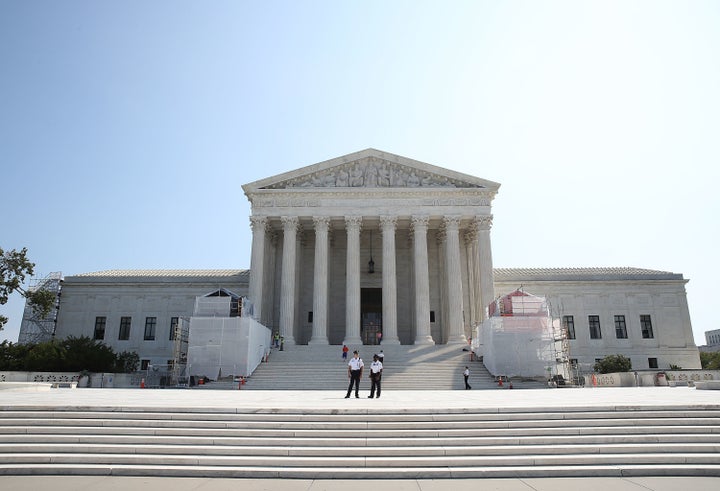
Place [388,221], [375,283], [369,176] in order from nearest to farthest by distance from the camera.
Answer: [388,221] → [369,176] → [375,283]

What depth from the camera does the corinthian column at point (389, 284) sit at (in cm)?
4278

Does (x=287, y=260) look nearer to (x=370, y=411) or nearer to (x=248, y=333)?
(x=248, y=333)

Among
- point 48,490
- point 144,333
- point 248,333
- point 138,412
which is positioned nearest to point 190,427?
point 138,412

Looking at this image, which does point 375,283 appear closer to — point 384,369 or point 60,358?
point 384,369

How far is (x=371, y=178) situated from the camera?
45938mm

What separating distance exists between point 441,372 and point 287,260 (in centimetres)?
1694

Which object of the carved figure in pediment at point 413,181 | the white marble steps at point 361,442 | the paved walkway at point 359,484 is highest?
the carved figure in pediment at point 413,181

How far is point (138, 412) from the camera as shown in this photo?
45.9 feet

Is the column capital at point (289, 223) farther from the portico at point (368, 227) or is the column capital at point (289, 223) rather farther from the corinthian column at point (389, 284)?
the corinthian column at point (389, 284)

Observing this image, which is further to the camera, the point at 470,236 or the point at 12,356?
the point at 470,236

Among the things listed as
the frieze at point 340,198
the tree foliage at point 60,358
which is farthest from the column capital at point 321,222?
the tree foliage at point 60,358

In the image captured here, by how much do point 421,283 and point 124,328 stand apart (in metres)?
32.3

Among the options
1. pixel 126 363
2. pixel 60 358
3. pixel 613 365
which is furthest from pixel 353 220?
pixel 613 365

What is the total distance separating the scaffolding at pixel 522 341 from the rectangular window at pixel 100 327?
40.1 m
